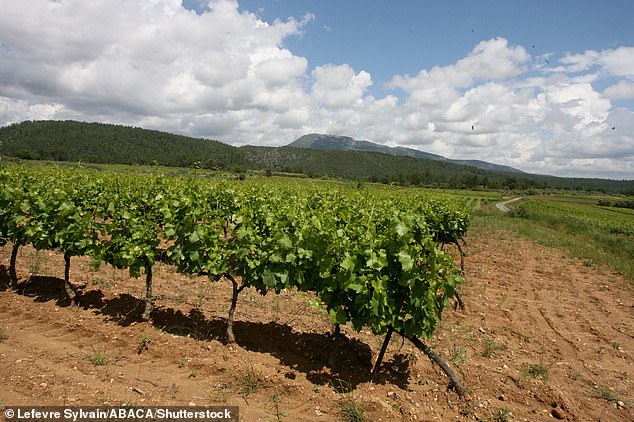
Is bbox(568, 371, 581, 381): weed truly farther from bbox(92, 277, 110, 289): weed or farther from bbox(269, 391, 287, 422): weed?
bbox(92, 277, 110, 289): weed

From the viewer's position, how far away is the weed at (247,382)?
466cm

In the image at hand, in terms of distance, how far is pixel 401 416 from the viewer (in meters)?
4.40

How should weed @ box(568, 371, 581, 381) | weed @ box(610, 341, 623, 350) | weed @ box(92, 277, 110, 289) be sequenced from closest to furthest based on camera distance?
weed @ box(568, 371, 581, 381) → weed @ box(610, 341, 623, 350) → weed @ box(92, 277, 110, 289)

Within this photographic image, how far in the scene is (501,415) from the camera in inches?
181

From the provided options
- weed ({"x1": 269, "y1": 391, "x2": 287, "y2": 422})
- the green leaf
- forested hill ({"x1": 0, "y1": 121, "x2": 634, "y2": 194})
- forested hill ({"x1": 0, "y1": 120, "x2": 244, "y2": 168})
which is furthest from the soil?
forested hill ({"x1": 0, "y1": 120, "x2": 244, "y2": 168})

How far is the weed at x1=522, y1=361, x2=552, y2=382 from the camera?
5.80m

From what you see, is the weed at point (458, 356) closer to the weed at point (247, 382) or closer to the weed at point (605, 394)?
the weed at point (605, 394)

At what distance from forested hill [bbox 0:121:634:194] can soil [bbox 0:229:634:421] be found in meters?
79.5

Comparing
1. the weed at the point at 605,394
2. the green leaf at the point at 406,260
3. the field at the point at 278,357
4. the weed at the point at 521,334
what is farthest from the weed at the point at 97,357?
the weed at the point at 521,334

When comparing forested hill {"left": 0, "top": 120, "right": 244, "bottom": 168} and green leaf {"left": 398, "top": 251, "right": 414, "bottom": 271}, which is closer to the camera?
green leaf {"left": 398, "top": 251, "right": 414, "bottom": 271}

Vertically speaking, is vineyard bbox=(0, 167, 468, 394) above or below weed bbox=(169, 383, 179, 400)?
above

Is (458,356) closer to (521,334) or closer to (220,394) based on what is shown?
(521,334)

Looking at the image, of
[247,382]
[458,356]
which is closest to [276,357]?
[247,382]

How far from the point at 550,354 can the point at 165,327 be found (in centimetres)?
782
